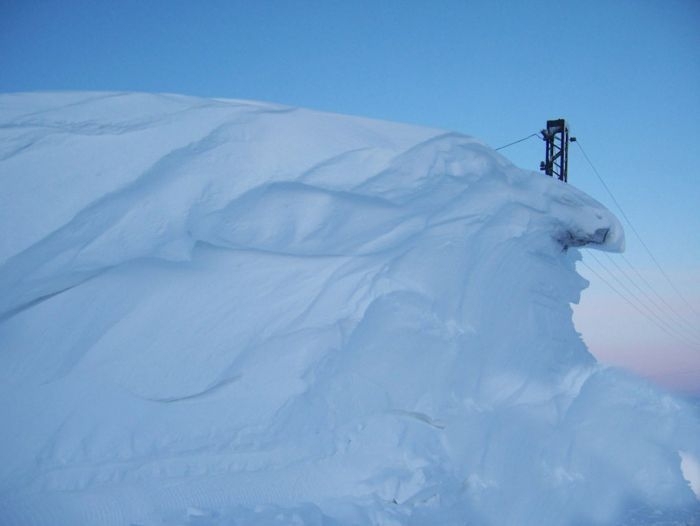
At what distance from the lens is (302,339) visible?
11.8 feet

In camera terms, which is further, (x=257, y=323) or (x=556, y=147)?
(x=556, y=147)

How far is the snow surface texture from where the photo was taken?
2875 millimetres

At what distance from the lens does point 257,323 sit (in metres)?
3.51

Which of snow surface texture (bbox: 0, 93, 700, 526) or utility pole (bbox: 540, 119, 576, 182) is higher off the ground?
utility pole (bbox: 540, 119, 576, 182)

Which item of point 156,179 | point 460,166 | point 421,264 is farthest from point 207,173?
point 460,166

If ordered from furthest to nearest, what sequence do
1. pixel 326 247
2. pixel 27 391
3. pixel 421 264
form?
pixel 421 264, pixel 326 247, pixel 27 391

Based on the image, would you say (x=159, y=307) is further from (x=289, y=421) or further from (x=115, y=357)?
(x=289, y=421)

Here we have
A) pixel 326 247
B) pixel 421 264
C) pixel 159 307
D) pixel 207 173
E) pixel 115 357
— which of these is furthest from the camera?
pixel 421 264

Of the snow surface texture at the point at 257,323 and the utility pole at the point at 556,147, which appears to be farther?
the utility pole at the point at 556,147

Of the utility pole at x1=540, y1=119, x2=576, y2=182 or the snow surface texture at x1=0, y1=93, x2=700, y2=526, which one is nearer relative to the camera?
the snow surface texture at x1=0, y1=93, x2=700, y2=526

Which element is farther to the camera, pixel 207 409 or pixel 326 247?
pixel 326 247

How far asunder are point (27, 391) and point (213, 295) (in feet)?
3.98

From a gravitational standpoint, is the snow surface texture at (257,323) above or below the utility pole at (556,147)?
below

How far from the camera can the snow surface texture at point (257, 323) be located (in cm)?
288
